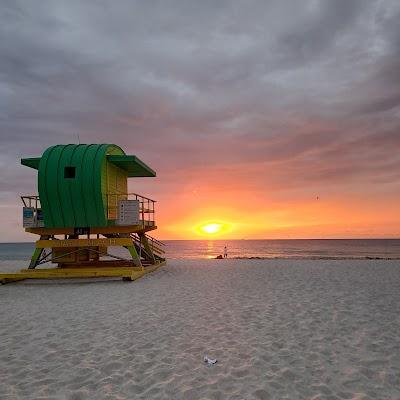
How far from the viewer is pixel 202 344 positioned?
714 centimetres

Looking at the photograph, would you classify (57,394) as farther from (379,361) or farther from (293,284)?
(293,284)

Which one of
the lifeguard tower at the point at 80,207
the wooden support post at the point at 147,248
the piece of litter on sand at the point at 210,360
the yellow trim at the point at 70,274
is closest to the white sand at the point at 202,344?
the piece of litter on sand at the point at 210,360

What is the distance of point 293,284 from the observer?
48.4 ft

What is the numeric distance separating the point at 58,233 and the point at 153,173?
22.7ft

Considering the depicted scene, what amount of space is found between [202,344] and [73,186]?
40.8 ft

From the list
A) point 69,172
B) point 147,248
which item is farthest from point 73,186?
point 147,248

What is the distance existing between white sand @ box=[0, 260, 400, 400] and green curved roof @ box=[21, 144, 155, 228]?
5241 millimetres

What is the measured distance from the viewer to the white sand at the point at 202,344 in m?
5.21

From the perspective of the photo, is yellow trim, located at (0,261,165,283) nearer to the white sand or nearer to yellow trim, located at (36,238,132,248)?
yellow trim, located at (36,238,132,248)

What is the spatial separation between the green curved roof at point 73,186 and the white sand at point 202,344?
17.2 feet

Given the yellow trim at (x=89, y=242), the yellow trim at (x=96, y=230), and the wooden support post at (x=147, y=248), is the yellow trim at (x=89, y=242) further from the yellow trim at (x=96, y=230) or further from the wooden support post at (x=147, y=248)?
the wooden support post at (x=147, y=248)

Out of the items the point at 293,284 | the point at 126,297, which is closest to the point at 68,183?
the point at 126,297

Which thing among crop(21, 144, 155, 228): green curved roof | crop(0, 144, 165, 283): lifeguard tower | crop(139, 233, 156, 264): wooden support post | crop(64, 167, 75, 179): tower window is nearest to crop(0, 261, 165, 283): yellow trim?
crop(0, 144, 165, 283): lifeguard tower

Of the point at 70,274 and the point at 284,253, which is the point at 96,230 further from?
the point at 284,253
